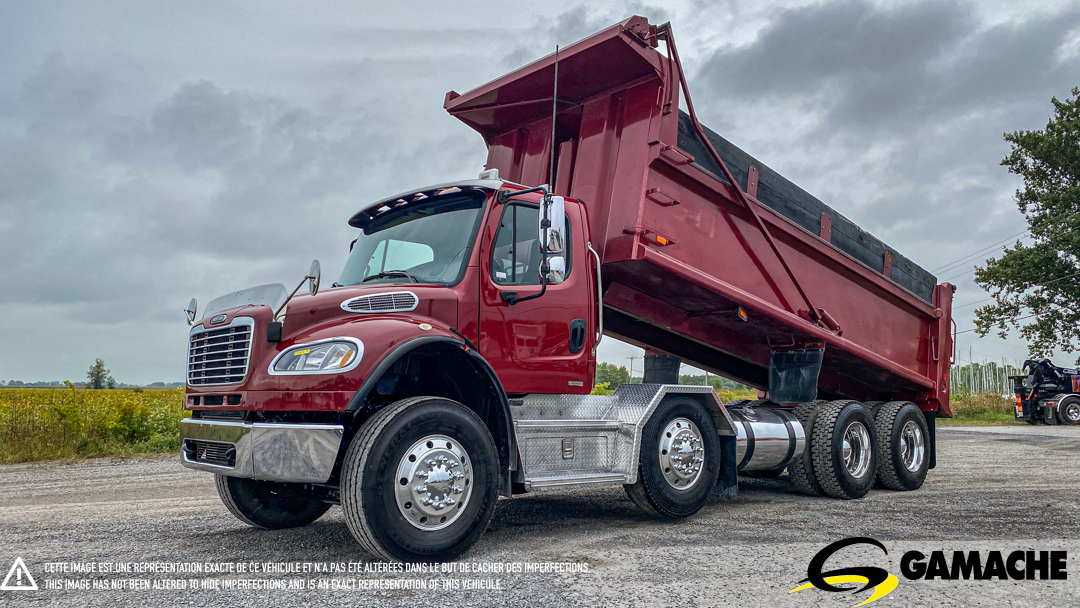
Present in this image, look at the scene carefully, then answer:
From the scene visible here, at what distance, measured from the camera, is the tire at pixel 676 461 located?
5996 mm

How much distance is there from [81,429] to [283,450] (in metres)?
9.86

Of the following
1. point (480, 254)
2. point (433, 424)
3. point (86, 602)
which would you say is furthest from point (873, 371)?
point (86, 602)

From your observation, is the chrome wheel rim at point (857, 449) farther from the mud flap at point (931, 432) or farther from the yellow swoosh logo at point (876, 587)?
the yellow swoosh logo at point (876, 587)

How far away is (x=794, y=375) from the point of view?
802cm

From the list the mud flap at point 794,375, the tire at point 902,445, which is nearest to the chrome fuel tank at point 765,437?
the mud flap at point 794,375

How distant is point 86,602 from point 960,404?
33942mm

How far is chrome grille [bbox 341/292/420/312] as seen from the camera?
16.0ft

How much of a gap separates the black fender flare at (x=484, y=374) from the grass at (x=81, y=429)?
9313 mm

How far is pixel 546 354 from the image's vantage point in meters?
5.52

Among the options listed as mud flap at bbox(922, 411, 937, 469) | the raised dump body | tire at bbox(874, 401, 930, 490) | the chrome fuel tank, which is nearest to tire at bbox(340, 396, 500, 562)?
the raised dump body

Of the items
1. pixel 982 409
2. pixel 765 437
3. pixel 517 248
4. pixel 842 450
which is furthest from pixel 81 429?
pixel 982 409

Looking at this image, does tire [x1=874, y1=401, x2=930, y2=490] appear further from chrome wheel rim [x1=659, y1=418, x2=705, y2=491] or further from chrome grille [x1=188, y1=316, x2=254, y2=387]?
chrome grille [x1=188, y1=316, x2=254, y2=387]

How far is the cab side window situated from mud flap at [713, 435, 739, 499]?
2.50 meters

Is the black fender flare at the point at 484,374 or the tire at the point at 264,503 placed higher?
the black fender flare at the point at 484,374
